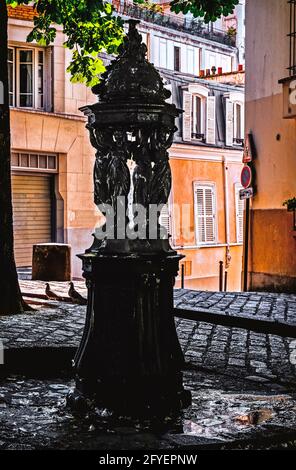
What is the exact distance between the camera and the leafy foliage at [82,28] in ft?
41.4

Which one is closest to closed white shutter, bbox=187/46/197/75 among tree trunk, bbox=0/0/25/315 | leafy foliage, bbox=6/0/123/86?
leafy foliage, bbox=6/0/123/86

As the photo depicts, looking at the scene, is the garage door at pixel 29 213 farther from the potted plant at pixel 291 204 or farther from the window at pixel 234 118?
the potted plant at pixel 291 204

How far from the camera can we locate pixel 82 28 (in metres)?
13.3

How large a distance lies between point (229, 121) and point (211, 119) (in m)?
1.20

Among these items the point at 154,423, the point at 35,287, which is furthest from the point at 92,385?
the point at 35,287

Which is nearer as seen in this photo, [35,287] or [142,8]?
[35,287]

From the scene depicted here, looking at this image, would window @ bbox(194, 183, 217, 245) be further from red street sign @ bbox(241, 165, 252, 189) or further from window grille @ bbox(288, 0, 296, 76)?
window grille @ bbox(288, 0, 296, 76)

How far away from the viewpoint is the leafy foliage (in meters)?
12.6

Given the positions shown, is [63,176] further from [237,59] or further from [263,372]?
[263,372]

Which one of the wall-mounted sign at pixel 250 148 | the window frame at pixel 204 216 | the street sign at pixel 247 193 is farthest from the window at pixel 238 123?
the street sign at pixel 247 193

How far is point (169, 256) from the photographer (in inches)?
198

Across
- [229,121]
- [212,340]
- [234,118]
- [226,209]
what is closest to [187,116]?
[229,121]

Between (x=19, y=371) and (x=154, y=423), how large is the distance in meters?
2.08

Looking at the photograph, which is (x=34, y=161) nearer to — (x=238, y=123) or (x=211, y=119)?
(x=211, y=119)
